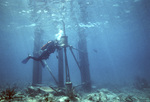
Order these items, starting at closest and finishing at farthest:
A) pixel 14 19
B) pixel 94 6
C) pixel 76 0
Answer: pixel 76 0 < pixel 94 6 < pixel 14 19

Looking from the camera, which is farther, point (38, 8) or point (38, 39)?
point (38, 39)

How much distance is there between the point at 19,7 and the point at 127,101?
662 inches

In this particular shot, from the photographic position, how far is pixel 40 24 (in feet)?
63.6

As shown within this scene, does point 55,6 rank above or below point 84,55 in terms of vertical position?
above

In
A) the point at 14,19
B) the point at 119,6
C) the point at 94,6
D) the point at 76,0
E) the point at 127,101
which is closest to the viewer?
the point at 127,101

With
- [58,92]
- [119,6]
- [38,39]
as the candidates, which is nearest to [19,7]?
[38,39]

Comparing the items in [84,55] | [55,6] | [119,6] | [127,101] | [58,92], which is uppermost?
[119,6]

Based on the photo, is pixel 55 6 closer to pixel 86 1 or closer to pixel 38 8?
pixel 38 8

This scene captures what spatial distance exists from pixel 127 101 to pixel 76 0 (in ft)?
38.7

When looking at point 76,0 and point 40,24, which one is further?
point 40,24

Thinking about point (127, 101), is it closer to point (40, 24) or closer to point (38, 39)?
point (38, 39)

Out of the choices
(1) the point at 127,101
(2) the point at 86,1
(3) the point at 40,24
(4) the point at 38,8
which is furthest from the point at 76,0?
(1) the point at 127,101

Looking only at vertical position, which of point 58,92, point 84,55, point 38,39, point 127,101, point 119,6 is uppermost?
point 119,6

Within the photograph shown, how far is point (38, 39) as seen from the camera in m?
15.8
